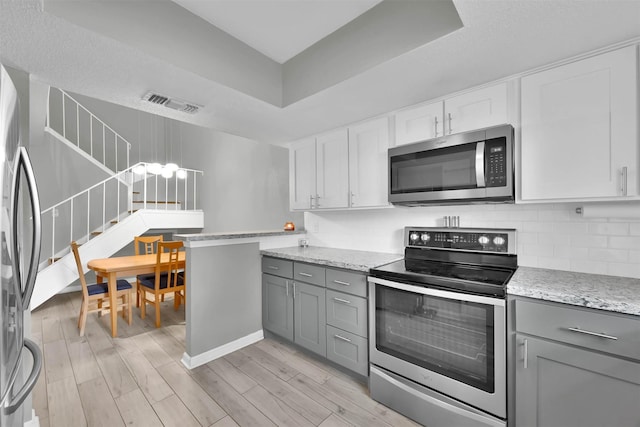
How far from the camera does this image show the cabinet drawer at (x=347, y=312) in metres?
2.05

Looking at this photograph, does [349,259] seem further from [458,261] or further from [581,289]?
[581,289]

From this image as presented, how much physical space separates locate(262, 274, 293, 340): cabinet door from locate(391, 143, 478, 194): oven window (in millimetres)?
1365

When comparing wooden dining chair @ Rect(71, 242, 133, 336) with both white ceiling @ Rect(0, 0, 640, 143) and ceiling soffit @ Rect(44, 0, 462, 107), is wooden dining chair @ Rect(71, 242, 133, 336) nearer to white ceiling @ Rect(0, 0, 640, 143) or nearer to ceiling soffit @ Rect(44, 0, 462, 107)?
white ceiling @ Rect(0, 0, 640, 143)

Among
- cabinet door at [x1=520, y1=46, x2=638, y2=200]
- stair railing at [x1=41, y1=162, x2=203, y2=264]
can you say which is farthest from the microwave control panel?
stair railing at [x1=41, y1=162, x2=203, y2=264]

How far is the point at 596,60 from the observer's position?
150 centimetres

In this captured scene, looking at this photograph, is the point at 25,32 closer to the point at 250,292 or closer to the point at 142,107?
the point at 142,107

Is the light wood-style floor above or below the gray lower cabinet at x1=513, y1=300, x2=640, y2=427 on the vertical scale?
below

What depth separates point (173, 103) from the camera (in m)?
2.21

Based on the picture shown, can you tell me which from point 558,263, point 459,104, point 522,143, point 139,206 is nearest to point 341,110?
point 459,104

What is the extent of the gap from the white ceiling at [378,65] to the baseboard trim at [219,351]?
2.11 meters

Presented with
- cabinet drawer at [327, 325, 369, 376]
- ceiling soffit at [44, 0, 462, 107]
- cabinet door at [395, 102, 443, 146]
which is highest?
ceiling soffit at [44, 0, 462, 107]

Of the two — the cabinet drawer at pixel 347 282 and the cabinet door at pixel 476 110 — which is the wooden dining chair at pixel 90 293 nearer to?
the cabinet drawer at pixel 347 282

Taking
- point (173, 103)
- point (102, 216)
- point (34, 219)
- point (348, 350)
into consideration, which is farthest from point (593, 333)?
point (102, 216)

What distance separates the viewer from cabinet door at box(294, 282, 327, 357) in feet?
7.60
